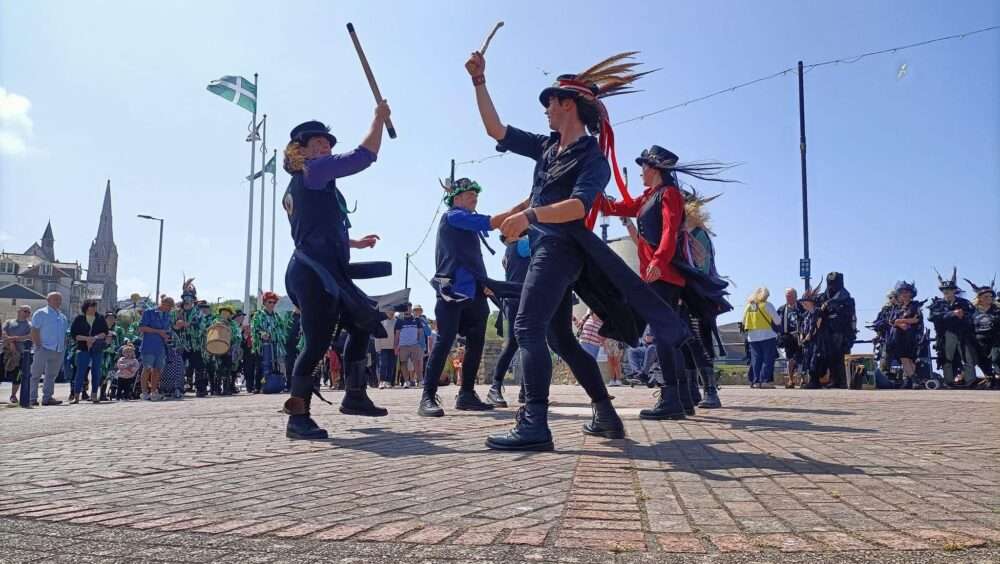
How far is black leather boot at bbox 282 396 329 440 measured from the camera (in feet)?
14.4

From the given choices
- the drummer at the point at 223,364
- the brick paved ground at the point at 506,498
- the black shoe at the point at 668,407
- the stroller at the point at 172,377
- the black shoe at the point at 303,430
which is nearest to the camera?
the brick paved ground at the point at 506,498

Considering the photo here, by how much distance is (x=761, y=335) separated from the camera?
1351cm

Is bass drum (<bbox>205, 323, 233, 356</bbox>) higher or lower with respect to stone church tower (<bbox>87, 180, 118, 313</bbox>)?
lower

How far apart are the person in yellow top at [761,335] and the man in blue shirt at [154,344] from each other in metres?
9.88

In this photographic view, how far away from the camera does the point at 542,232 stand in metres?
3.91

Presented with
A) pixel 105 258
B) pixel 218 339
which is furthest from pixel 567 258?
pixel 105 258

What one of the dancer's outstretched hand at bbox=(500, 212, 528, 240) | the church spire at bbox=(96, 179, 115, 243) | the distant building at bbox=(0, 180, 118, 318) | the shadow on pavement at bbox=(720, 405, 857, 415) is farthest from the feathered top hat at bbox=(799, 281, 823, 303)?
the church spire at bbox=(96, 179, 115, 243)

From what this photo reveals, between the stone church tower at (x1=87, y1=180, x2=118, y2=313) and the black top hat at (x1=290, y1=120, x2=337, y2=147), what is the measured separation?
13035 centimetres

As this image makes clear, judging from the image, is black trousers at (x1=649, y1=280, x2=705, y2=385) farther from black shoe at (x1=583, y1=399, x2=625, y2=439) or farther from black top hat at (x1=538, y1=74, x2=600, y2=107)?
black top hat at (x1=538, y1=74, x2=600, y2=107)

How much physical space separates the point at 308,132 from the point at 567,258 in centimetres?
202

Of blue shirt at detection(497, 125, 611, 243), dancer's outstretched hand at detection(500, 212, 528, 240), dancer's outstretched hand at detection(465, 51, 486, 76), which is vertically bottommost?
dancer's outstretched hand at detection(500, 212, 528, 240)

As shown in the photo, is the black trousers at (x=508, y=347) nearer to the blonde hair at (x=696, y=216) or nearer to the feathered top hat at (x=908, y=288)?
the blonde hair at (x=696, y=216)

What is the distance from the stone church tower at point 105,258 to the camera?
124 metres

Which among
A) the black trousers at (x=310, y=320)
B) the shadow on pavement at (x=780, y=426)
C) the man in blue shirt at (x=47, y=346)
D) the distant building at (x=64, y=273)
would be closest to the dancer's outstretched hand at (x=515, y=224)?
the black trousers at (x=310, y=320)
